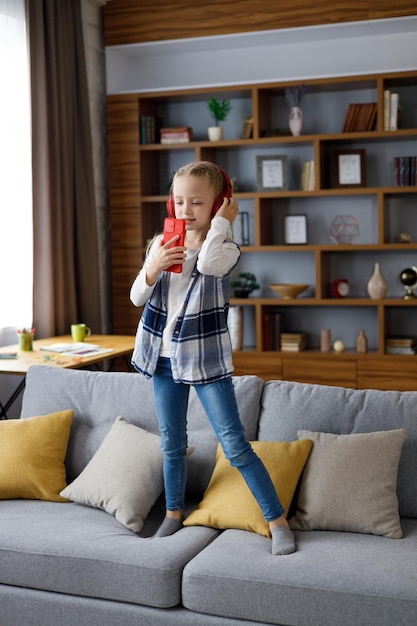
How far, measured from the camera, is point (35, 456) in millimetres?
2873

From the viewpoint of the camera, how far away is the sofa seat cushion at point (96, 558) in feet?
7.55

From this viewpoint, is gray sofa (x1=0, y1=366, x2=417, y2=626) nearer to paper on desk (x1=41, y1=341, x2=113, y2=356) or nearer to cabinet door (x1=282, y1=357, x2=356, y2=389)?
paper on desk (x1=41, y1=341, x2=113, y2=356)

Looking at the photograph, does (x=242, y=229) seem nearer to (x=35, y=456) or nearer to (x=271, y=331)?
(x=271, y=331)

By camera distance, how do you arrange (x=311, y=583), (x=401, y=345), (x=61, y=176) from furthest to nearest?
1. (x=401, y=345)
2. (x=61, y=176)
3. (x=311, y=583)

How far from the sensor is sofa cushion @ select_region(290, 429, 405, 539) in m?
2.44

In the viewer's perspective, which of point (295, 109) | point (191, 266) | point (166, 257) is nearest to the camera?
point (166, 257)

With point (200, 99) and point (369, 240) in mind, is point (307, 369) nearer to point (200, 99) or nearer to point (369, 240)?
point (369, 240)

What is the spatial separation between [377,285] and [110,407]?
2539mm

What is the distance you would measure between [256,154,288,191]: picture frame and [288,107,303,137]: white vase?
17 centimetres

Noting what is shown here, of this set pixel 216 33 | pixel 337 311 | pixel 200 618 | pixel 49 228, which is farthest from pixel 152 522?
pixel 216 33

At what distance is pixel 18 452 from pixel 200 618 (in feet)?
3.09

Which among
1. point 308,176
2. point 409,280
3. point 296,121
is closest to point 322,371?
point 409,280

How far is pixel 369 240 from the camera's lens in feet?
17.5

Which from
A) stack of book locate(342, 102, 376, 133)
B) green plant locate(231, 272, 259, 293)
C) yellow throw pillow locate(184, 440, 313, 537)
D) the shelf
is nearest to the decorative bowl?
the shelf
